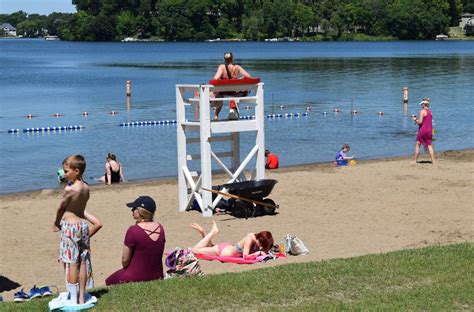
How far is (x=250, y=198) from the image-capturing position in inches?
581

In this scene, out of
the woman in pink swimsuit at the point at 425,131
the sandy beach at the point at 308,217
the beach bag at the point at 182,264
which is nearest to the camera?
the beach bag at the point at 182,264

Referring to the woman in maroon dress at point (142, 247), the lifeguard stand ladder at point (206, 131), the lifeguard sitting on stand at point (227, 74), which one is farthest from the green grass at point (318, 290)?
the lifeguard sitting on stand at point (227, 74)

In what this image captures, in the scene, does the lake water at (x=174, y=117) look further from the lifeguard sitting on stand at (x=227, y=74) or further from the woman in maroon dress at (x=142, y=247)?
the woman in maroon dress at (x=142, y=247)

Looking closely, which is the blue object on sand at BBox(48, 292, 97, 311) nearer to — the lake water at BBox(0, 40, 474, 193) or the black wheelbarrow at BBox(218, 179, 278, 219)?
the black wheelbarrow at BBox(218, 179, 278, 219)

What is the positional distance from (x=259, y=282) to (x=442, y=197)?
8.37m

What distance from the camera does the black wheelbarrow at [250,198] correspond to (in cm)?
1464

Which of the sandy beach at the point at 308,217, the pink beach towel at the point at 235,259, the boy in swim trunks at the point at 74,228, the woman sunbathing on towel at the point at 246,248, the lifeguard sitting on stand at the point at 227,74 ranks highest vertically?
the lifeguard sitting on stand at the point at 227,74

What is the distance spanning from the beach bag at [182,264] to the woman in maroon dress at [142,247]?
1.91 ft

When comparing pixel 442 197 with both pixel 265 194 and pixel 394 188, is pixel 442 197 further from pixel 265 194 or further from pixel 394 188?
pixel 265 194

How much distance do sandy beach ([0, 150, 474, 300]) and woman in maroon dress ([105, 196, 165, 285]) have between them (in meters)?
1.58

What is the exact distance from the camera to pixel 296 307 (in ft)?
26.1

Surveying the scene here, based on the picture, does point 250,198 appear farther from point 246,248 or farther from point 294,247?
point 246,248

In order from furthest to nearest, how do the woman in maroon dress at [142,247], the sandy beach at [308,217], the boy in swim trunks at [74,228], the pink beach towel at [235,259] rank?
1. the sandy beach at [308,217]
2. the pink beach towel at [235,259]
3. the woman in maroon dress at [142,247]
4. the boy in swim trunks at [74,228]

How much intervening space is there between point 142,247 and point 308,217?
594 centimetres
